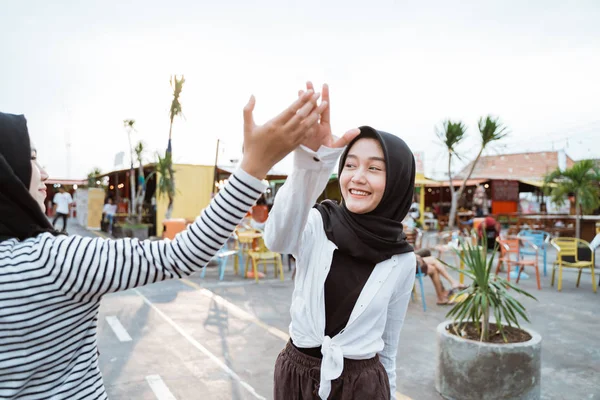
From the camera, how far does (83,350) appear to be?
1.04m

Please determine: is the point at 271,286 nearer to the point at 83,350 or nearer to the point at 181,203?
the point at 83,350

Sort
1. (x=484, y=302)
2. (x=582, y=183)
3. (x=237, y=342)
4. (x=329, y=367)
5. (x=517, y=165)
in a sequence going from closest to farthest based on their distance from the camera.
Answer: (x=329, y=367)
(x=484, y=302)
(x=237, y=342)
(x=582, y=183)
(x=517, y=165)

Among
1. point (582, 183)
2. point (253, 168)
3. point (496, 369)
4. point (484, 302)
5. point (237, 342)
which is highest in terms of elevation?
point (582, 183)

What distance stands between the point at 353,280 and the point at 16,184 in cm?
110

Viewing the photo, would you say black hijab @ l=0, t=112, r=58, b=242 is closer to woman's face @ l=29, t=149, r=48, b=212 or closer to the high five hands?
woman's face @ l=29, t=149, r=48, b=212

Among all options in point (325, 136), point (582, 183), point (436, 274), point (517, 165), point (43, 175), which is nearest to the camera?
point (43, 175)

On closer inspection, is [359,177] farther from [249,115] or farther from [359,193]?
[249,115]

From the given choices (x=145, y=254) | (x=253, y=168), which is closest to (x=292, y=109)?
(x=253, y=168)

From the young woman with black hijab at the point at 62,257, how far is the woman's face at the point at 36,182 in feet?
0.16

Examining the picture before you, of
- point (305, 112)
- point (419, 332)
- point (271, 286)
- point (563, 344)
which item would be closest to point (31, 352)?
point (305, 112)

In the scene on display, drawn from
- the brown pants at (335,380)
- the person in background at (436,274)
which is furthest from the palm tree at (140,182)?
the brown pants at (335,380)

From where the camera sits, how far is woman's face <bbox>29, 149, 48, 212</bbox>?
3.38ft

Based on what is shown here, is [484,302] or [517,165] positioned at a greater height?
[517,165]

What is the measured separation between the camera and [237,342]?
4.49m
